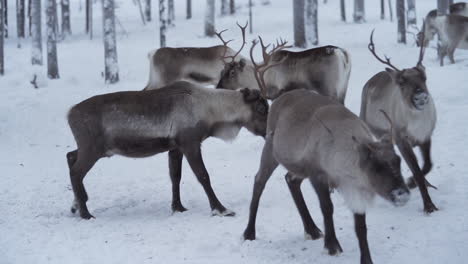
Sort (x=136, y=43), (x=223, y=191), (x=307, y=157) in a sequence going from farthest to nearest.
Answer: (x=136, y=43) → (x=223, y=191) → (x=307, y=157)

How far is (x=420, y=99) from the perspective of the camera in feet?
16.9

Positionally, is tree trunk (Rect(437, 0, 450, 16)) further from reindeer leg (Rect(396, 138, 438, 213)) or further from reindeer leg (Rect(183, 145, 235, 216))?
reindeer leg (Rect(183, 145, 235, 216))

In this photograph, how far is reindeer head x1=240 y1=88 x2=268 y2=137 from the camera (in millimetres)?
5820

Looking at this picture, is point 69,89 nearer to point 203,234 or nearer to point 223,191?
point 223,191

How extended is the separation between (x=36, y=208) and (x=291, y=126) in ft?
9.81

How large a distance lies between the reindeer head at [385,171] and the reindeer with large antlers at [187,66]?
6.63 m

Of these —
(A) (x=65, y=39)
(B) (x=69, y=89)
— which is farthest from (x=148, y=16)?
(B) (x=69, y=89)

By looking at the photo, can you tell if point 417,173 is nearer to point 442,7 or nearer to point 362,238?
point 362,238

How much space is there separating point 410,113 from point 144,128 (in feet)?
8.27

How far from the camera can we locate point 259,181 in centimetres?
476

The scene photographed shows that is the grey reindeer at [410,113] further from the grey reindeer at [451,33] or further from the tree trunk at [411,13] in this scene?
the tree trunk at [411,13]

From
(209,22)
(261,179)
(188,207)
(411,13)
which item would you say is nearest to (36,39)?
(209,22)

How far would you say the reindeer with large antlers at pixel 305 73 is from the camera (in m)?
8.38

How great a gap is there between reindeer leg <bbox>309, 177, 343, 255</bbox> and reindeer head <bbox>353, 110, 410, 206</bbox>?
18.9 inches
